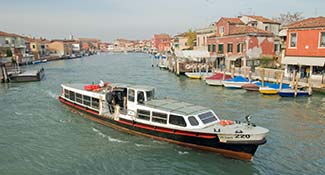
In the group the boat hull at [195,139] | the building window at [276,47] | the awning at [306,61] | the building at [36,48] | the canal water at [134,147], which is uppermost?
the building at [36,48]

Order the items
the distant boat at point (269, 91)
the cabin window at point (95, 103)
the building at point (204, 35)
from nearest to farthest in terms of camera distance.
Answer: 1. the cabin window at point (95, 103)
2. the distant boat at point (269, 91)
3. the building at point (204, 35)

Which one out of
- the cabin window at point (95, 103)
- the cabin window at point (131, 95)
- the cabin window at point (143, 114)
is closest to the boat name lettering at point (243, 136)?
the cabin window at point (143, 114)

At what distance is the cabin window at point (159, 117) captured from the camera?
12664 millimetres

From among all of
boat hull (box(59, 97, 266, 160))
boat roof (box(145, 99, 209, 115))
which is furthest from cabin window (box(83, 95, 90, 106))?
boat roof (box(145, 99, 209, 115))

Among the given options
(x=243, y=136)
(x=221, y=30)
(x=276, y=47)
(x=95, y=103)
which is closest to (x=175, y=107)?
(x=243, y=136)

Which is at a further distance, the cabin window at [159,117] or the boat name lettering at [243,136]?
the cabin window at [159,117]

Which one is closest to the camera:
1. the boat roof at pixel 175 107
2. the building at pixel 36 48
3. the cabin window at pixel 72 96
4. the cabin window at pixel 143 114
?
the boat roof at pixel 175 107

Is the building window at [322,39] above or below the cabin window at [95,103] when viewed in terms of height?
above

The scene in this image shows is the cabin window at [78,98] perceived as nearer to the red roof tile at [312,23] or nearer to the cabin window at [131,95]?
the cabin window at [131,95]

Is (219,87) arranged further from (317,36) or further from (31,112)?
(31,112)

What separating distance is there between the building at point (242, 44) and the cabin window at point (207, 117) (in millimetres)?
25077

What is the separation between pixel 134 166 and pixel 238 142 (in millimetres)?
4185

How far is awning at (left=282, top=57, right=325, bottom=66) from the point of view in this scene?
81.9 ft

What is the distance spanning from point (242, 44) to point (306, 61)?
37.1 ft
